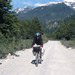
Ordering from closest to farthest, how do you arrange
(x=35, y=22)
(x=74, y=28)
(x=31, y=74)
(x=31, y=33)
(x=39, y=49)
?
1. (x=31, y=74)
2. (x=39, y=49)
3. (x=31, y=33)
4. (x=35, y=22)
5. (x=74, y=28)

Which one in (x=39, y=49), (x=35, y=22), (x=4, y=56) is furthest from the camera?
(x=35, y=22)

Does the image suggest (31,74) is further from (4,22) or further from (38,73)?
(4,22)

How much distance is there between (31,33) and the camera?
7981cm

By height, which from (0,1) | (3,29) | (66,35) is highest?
(0,1)

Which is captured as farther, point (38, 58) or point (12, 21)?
point (12, 21)

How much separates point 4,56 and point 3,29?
12.8 meters

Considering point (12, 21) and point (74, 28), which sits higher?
point (12, 21)

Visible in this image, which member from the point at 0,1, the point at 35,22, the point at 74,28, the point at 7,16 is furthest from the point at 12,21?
the point at 74,28

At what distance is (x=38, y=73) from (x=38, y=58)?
2.69m

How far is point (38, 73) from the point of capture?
8.43 meters

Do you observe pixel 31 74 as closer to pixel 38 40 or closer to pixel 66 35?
pixel 38 40

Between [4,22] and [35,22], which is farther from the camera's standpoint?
[35,22]

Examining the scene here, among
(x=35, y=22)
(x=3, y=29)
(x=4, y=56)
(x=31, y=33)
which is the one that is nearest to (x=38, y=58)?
(x=4, y=56)

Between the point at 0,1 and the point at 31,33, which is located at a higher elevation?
the point at 0,1
